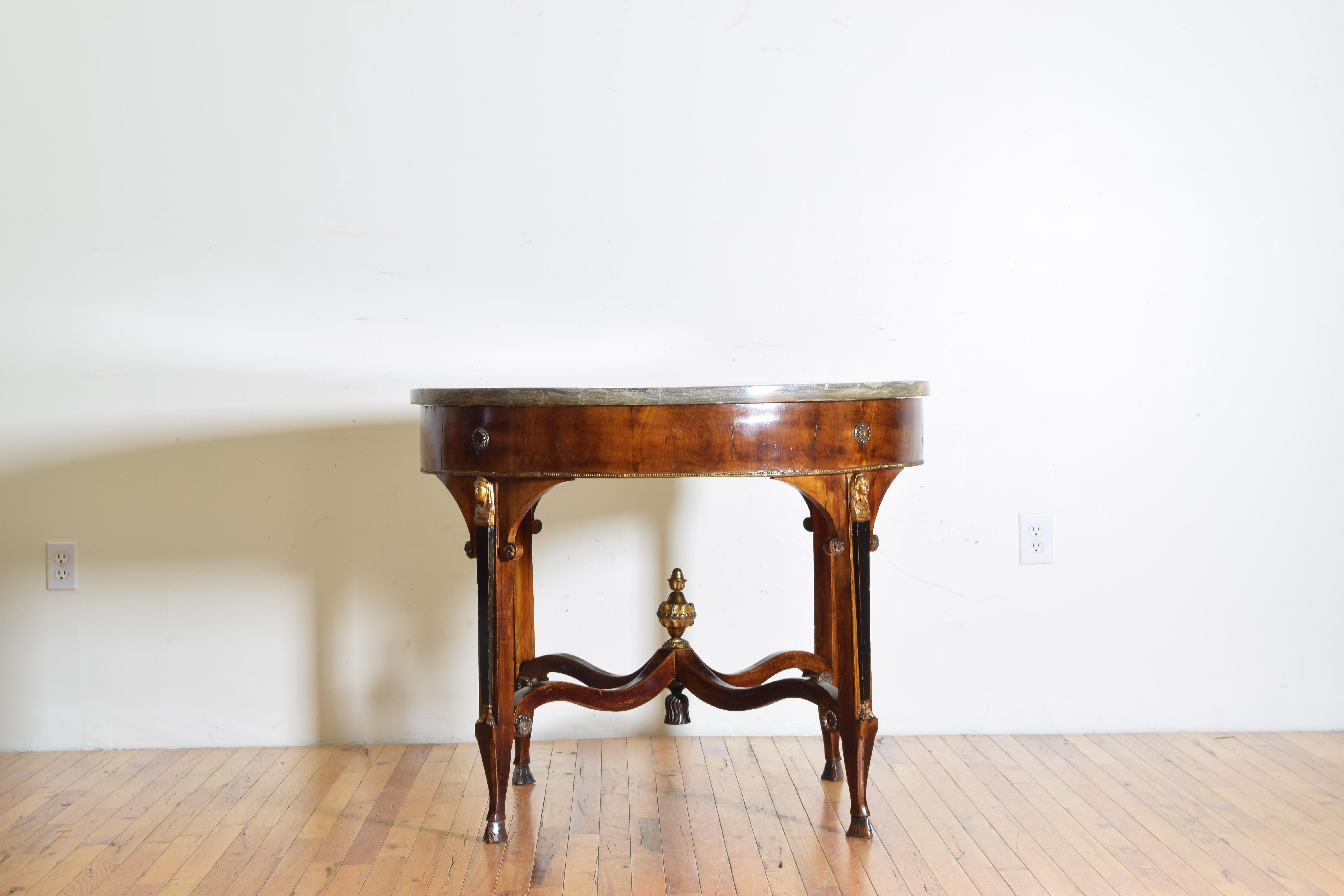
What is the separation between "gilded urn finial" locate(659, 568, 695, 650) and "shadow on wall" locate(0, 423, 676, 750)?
1.15ft

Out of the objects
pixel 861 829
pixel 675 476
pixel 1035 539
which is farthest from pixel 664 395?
pixel 1035 539

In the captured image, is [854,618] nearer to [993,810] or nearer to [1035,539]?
[993,810]

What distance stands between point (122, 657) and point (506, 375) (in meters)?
0.95

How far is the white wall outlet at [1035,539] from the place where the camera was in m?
2.21

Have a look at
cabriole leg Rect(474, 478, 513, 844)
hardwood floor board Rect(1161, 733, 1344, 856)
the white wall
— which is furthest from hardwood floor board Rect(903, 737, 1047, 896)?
cabriole leg Rect(474, 478, 513, 844)

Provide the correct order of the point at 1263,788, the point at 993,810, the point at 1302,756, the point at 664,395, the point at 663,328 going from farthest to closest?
the point at 663,328 < the point at 1302,756 < the point at 1263,788 < the point at 993,810 < the point at 664,395

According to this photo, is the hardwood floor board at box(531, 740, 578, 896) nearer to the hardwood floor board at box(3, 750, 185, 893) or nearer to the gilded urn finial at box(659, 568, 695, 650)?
the gilded urn finial at box(659, 568, 695, 650)

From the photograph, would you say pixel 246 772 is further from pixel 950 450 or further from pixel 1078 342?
pixel 1078 342

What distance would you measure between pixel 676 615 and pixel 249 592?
926mm

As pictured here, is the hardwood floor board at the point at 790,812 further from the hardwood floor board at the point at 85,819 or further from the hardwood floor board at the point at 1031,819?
the hardwood floor board at the point at 85,819

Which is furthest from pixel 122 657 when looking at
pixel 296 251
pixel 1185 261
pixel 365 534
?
pixel 1185 261

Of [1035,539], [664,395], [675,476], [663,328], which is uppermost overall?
[663,328]

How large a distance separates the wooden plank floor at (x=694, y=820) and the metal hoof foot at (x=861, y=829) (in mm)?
17

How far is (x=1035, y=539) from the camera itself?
2.21 m
